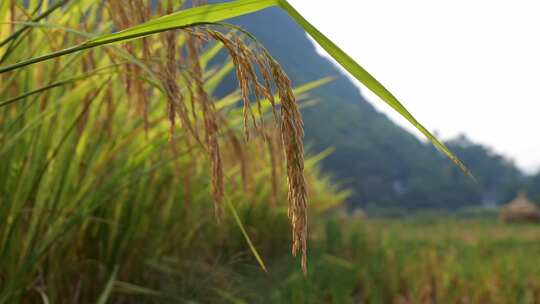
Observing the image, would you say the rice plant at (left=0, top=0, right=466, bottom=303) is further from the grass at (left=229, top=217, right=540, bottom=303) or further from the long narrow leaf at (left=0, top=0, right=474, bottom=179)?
the grass at (left=229, top=217, right=540, bottom=303)

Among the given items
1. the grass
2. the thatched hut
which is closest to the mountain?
the thatched hut

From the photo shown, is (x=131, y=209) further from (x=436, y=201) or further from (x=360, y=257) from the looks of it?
(x=436, y=201)

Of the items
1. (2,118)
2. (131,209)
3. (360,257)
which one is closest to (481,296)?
(360,257)

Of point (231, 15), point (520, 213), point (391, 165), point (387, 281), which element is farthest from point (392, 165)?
point (231, 15)

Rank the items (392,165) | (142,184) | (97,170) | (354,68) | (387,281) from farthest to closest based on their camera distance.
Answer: (392,165) < (387,281) < (142,184) < (97,170) < (354,68)

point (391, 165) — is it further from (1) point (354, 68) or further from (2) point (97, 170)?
(1) point (354, 68)

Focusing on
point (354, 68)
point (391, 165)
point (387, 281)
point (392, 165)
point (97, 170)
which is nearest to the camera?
point (354, 68)

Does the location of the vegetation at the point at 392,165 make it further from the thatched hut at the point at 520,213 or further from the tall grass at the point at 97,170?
the tall grass at the point at 97,170

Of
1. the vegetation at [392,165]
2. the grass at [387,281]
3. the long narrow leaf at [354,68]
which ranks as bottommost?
the grass at [387,281]

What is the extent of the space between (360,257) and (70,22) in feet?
7.39

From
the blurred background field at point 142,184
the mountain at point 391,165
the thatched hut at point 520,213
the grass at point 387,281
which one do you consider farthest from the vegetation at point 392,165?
the blurred background field at point 142,184

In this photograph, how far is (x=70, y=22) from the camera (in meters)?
1.30

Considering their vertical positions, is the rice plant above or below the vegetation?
below

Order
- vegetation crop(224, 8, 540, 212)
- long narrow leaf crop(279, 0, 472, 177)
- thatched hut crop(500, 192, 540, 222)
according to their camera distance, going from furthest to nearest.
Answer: vegetation crop(224, 8, 540, 212) < thatched hut crop(500, 192, 540, 222) < long narrow leaf crop(279, 0, 472, 177)
